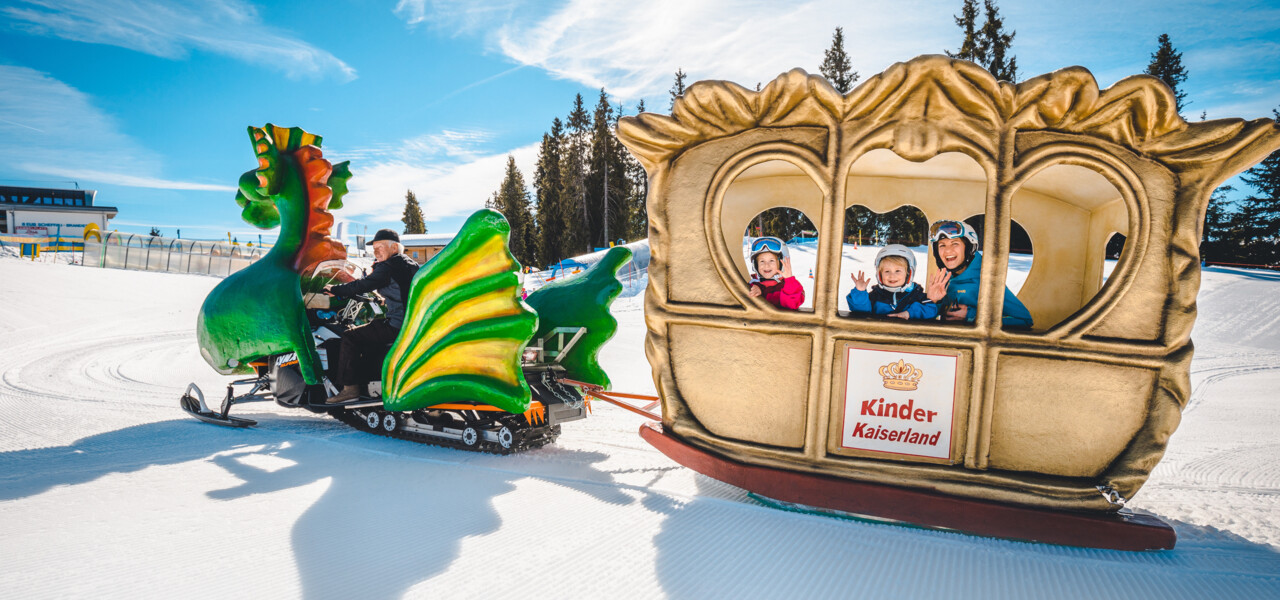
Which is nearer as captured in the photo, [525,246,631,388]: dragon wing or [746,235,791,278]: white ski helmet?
[746,235,791,278]: white ski helmet

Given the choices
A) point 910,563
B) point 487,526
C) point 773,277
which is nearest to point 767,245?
point 773,277

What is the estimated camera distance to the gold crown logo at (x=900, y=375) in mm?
3195

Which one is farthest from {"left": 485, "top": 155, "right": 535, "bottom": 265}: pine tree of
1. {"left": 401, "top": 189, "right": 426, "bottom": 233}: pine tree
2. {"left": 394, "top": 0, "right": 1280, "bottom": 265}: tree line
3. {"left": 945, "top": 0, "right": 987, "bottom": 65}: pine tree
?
{"left": 945, "top": 0, "right": 987, "bottom": 65}: pine tree

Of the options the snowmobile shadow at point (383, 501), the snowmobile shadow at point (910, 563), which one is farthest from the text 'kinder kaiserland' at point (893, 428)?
the snowmobile shadow at point (383, 501)

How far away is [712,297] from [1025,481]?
1910mm

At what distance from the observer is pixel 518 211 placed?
140ft

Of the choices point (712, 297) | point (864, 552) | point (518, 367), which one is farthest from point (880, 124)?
point (518, 367)

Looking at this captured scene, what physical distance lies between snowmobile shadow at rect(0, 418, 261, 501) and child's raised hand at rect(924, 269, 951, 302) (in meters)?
5.16

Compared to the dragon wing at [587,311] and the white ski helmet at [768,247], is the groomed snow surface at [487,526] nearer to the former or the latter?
the dragon wing at [587,311]

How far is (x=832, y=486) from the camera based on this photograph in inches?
130

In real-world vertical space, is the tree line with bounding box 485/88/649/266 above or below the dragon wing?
above

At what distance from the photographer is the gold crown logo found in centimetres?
320

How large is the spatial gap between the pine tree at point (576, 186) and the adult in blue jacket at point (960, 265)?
30.0 m

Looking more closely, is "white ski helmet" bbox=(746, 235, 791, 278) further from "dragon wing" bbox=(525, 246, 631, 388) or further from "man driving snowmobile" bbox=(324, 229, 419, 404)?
"man driving snowmobile" bbox=(324, 229, 419, 404)
